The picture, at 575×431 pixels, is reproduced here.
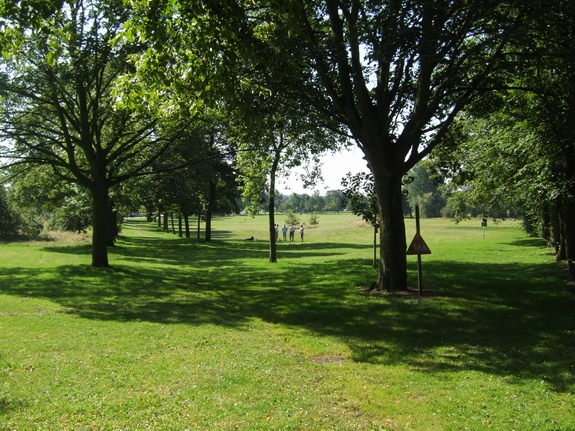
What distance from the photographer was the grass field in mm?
5711

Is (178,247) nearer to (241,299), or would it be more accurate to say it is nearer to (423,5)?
(241,299)

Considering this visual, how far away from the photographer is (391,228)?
1383 centimetres

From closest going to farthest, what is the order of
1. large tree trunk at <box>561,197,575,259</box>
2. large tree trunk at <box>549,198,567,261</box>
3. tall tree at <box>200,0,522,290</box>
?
tall tree at <box>200,0,522,290</box> → large tree trunk at <box>561,197,575,259</box> → large tree trunk at <box>549,198,567,261</box>

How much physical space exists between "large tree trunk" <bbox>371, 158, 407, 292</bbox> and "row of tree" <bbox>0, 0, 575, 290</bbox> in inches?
1.3

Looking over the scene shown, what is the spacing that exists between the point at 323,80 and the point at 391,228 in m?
4.33

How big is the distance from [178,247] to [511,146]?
90.1 feet

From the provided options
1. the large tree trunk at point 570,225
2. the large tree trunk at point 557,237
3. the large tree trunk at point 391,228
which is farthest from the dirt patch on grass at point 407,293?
the large tree trunk at point 557,237

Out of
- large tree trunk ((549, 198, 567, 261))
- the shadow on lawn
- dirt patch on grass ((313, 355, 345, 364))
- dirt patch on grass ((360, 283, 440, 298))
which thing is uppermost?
large tree trunk ((549, 198, 567, 261))

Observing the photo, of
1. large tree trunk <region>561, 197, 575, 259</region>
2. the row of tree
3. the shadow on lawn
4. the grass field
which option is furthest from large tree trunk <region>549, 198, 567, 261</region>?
the grass field

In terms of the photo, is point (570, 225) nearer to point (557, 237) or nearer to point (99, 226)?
point (557, 237)

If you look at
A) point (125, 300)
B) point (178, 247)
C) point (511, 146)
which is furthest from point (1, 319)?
point (178, 247)

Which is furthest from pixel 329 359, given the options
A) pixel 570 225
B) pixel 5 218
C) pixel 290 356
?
pixel 5 218

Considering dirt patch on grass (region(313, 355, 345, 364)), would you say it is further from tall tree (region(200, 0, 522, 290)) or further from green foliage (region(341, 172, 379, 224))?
green foliage (region(341, 172, 379, 224))

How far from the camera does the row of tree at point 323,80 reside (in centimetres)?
794
